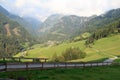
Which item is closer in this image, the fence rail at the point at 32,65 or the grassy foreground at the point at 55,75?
the grassy foreground at the point at 55,75

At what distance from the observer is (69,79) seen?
3609cm

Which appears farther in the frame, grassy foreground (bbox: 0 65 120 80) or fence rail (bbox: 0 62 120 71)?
fence rail (bbox: 0 62 120 71)

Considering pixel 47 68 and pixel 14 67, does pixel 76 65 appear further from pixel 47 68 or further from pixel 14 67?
pixel 14 67

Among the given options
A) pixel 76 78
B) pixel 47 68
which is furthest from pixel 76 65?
pixel 76 78

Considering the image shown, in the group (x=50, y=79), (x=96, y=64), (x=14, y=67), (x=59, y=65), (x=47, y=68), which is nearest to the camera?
(x=50, y=79)

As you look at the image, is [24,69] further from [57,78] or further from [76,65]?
[76,65]

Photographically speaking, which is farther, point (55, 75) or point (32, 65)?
point (32, 65)

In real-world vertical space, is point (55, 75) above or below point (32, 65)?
below

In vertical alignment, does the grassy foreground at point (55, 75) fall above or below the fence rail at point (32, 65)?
below

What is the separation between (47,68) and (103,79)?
8.69m

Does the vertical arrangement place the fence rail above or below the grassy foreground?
above

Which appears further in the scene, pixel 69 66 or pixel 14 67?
pixel 69 66

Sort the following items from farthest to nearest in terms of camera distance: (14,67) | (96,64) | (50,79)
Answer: (96,64) → (14,67) → (50,79)

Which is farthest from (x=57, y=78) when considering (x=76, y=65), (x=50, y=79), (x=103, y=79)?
(x=76, y=65)
